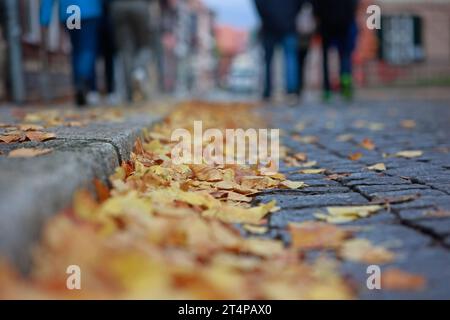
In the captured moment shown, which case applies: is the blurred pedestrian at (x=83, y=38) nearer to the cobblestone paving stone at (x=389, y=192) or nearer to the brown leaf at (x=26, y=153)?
the cobblestone paving stone at (x=389, y=192)

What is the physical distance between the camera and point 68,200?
4.68 feet

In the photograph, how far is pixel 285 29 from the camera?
7590mm

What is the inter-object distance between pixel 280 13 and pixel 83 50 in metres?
2.78

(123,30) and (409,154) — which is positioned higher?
(123,30)

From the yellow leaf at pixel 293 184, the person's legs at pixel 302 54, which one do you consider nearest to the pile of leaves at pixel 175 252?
the yellow leaf at pixel 293 184

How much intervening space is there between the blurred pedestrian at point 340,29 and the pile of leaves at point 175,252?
5.94m

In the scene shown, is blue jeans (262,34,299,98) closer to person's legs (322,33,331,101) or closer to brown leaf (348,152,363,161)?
person's legs (322,33,331,101)

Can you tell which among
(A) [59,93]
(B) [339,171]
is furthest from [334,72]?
(B) [339,171]

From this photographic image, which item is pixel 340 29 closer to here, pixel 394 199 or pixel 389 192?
pixel 389 192

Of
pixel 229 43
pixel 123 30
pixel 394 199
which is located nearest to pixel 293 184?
pixel 394 199

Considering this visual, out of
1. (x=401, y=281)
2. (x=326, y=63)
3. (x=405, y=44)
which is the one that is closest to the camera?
(x=401, y=281)

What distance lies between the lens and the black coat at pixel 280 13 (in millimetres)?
7480

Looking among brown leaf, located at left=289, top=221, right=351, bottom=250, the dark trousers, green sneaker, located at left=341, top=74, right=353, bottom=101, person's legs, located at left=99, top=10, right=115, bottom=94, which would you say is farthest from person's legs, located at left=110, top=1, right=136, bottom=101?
brown leaf, located at left=289, top=221, right=351, bottom=250

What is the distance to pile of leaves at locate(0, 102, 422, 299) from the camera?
43.9 inches
